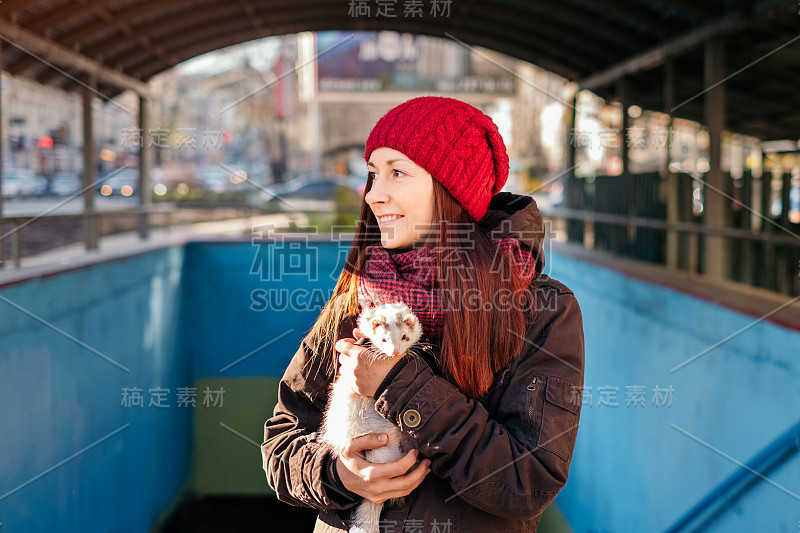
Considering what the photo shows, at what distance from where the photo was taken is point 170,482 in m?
8.46

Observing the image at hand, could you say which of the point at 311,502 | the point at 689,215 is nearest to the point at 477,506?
the point at 311,502

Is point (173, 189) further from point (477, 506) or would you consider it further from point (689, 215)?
point (477, 506)

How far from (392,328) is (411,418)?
22cm

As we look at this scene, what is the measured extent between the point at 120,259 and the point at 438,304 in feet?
20.3

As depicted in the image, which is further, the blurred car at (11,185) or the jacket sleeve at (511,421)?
the blurred car at (11,185)

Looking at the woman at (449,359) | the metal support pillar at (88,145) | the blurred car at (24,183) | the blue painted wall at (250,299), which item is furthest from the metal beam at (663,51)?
the blurred car at (24,183)

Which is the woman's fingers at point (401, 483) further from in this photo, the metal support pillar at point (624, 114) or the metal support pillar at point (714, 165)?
the metal support pillar at point (624, 114)

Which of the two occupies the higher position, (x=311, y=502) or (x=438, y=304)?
(x=438, y=304)

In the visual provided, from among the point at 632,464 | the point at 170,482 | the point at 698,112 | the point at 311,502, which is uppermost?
the point at 698,112

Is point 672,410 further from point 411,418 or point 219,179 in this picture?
point 219,179

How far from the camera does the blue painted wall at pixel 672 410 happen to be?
13.9 feet

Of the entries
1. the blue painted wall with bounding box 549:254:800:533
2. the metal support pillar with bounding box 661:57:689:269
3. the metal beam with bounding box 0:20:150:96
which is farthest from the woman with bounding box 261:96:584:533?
the metal support pillar with bounding box 661:57:689:269

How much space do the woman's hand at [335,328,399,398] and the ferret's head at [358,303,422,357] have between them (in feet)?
0.11

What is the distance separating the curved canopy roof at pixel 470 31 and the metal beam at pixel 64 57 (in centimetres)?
2
